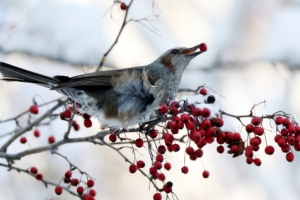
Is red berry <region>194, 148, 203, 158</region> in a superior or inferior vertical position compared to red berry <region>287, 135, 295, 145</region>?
superior

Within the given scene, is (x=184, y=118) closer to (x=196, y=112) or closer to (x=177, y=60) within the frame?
(x=196, y=112)

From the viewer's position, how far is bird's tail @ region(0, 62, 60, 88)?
7.61ft

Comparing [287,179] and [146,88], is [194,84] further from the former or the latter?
[146,88]

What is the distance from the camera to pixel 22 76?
2.36 meters

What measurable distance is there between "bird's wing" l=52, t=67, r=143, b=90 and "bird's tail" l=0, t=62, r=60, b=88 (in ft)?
0.21

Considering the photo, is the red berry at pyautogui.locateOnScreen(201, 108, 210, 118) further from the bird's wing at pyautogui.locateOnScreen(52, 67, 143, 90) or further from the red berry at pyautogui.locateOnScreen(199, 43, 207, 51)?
the bird's wing at pyautogui.locateOnScreen(52, 67, 143, 90)

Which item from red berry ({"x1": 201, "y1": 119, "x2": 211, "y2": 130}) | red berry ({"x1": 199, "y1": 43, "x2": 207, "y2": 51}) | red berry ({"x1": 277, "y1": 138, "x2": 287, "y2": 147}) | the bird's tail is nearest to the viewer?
red berry ({"x1": 201, "y1": 119, "x2": 211, "y2": 130})

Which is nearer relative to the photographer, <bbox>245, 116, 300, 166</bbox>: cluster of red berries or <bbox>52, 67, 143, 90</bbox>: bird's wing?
<bbox>245, 116, 300, 166</bbox>: cluster of red berries

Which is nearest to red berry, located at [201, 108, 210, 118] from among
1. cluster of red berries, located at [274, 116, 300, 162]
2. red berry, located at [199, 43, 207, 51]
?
cluster of red berries, located at [274, 116, 300, 162]

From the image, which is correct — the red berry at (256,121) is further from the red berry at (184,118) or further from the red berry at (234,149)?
the red berry at (184,118)

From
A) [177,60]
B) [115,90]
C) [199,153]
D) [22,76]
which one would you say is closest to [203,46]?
[177,60]

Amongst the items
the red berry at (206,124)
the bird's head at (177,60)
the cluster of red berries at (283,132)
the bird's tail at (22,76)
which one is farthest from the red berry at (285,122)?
the bird's tail at (22,76)

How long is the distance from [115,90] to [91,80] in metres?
0.13

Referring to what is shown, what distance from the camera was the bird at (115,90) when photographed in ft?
7.74
